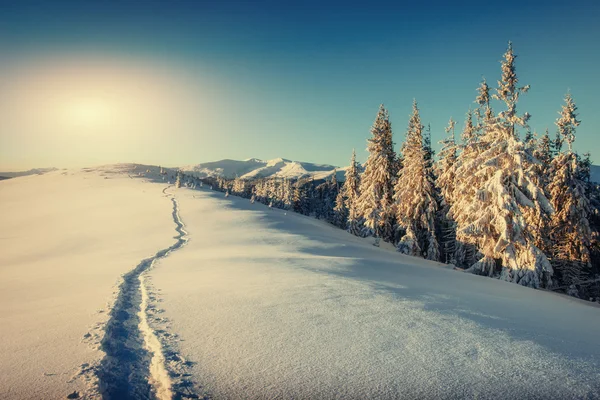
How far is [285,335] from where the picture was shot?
499 cm

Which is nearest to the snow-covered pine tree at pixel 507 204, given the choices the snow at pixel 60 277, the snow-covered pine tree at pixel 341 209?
the snow at pixel 60 277

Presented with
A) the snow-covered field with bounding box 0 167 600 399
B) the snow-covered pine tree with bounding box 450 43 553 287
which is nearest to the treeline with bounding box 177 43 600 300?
the snow-covered pine tree with bounding box 450 43 553 287

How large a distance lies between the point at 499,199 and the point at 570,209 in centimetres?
1305

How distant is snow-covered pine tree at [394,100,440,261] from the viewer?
30.9m

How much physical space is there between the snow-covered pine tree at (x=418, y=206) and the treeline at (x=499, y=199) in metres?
0.10

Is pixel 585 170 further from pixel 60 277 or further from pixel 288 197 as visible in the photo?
pixel 288 197

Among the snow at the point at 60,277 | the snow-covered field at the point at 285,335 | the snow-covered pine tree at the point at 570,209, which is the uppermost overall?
the snow-covered pine tree at the point at 570,209

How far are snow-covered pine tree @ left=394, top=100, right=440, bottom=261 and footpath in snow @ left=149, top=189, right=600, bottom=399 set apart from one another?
21394 millimetres

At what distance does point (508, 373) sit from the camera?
160 inches

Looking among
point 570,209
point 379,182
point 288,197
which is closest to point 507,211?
point 570,209

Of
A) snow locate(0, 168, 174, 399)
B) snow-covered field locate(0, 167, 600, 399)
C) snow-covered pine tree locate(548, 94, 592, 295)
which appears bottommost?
snow locate(0, 168, 174, 399)

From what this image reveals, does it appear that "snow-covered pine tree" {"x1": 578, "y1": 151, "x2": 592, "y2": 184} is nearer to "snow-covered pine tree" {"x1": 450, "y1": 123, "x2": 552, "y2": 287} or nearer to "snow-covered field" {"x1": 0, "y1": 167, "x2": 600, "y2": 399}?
"snow-covered pine tree" {"x1": 450, "y1": 123, "x2": 552, "y2": 287}

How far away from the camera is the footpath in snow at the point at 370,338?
148 inches

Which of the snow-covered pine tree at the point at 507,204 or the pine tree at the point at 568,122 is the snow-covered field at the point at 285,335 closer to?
the snow-covered pine tree at the point at 507,204
